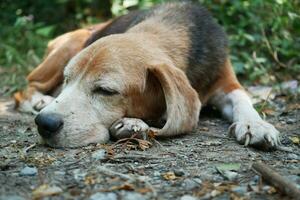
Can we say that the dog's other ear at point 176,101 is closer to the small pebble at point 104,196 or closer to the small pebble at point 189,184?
the small pebble at point 189,184

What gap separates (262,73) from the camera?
605cm

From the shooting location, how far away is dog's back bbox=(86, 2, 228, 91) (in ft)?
14.2

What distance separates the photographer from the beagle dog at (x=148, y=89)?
3549 mm

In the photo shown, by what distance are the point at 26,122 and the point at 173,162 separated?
194 centimetres

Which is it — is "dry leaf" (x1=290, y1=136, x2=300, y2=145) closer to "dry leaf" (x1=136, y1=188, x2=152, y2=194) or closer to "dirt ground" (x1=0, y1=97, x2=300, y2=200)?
"dirt ground" (x1=0, y1=97, x2=300, y2=200)

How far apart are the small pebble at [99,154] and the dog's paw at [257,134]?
3.38 feet

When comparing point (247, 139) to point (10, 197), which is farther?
point (247, 139)

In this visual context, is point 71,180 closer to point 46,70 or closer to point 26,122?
point 26,122

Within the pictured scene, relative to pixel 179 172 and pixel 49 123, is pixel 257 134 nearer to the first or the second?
pixel 179 172

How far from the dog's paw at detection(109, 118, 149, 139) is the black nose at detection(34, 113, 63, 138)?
0.41 meters

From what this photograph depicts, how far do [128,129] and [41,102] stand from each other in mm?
1996

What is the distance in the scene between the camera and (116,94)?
371 centimetres

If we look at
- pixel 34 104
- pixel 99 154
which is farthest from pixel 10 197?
pixel 34 104

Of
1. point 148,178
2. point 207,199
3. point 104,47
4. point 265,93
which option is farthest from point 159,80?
point 265,93
